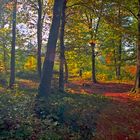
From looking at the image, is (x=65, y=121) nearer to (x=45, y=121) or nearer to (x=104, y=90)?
(x=45, y=121)

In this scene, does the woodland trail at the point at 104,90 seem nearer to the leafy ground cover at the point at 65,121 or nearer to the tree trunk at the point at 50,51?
the leafy ground cover at the point at 65,121

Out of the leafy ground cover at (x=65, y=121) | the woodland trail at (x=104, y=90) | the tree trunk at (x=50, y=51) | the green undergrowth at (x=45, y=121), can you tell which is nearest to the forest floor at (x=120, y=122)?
the leafy ground cover at (x=65, y=121)

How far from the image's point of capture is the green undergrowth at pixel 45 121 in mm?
8836

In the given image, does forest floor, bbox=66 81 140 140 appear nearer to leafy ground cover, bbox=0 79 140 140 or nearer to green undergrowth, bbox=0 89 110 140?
leafy ground cover, bbox=0 79 140 140

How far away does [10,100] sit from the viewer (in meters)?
12.9

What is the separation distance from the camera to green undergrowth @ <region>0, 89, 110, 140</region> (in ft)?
29.0

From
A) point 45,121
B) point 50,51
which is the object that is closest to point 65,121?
point 45,121

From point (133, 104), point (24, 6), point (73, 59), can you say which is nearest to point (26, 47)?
point (73, 59)

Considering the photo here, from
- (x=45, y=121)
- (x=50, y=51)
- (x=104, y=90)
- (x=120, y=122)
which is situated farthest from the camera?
(x=104, y=90)

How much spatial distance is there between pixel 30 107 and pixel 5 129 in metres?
2.94

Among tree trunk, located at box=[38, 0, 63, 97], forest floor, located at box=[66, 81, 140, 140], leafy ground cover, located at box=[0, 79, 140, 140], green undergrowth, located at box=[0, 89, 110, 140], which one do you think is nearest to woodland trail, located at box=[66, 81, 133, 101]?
forest floor, located at box=[66, 81, 140, 140]

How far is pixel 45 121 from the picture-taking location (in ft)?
32.8

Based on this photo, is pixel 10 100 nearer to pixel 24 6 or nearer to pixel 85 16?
pixel 24 6

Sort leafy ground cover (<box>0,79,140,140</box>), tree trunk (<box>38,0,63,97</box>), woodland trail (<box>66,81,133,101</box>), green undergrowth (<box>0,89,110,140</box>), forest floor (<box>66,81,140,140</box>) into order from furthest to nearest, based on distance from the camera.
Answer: woodland trail (<box>66,81,133,101</box>) → tree trunk (<box>38,0,63,97</box>) → forest floor (<box>66,81,140,140</box>) → leafy ground cover (<box>0,79,140,140</box>) → green undergrowth (<box>0,89,110,140</box>)
